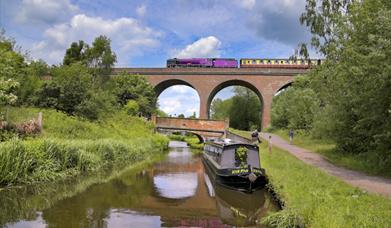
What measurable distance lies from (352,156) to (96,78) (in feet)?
94.8

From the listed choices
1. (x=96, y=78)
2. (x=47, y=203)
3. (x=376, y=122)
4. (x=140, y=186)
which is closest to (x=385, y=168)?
(x=376, y=122)

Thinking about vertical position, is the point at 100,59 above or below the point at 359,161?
above

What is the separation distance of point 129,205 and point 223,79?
127 ft

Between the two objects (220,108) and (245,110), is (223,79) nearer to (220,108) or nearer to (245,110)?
(245,110)

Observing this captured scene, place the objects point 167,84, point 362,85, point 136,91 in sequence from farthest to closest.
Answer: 1. point 167,84
2. point 136,91
3. point 362,85

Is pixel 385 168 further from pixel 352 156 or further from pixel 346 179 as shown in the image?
pixel 352 156

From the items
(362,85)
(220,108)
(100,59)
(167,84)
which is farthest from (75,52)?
(220,108)

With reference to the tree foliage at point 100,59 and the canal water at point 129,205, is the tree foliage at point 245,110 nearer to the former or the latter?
the tree foliage at point 100,59

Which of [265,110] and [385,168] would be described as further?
[265,110]

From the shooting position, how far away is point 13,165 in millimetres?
12898

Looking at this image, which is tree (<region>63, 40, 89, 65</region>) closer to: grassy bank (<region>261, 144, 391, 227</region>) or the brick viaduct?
the brick viaduct

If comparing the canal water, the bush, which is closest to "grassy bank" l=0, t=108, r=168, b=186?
the canal water

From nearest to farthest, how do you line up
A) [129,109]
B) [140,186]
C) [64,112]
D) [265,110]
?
[140,186] → [64,112] → [129,109] → [265,110]

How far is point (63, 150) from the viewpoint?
51.9ft
